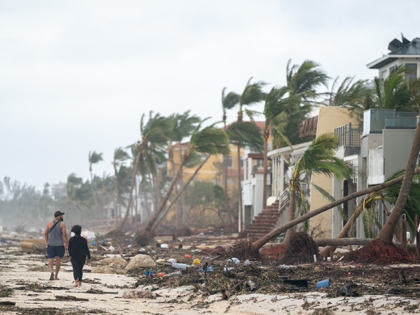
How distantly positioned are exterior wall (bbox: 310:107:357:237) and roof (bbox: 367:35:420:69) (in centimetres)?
1347

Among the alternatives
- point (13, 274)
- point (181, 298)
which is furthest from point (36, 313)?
point (13, 274)

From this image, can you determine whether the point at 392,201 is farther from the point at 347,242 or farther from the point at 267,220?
the point at 267,220

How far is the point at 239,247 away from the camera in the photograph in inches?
581

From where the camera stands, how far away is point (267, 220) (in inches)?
917

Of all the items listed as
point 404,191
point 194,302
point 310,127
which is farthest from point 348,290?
point 310,127

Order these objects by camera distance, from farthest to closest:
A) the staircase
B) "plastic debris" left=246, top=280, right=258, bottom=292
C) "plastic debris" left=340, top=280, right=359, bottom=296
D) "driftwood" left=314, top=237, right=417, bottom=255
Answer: the staircase, "driftwood" left=314, top=237, right=417, bottom=255, "plastic debris" left=246, top=280, right=258, bottom=292, "plastic debris" left=340, top=280, right=359, bottom=296

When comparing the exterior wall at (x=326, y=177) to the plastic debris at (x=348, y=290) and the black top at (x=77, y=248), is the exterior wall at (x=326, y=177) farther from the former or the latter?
the plastic debris at (x=348, y=290)

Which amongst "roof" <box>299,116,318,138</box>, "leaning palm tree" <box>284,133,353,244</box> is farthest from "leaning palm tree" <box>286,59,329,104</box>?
"leaning palm tree" <box>284,133,353,244</box>

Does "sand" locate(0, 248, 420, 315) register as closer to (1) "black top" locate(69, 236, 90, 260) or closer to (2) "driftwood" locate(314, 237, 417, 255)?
(1) "black top" locate(69, 236, 90, 260)

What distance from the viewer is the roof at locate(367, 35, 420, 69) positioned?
A: 32.4 meters

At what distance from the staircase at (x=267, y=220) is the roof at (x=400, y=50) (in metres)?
14.2

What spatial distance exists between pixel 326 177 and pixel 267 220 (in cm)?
404

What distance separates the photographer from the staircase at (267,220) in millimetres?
22625

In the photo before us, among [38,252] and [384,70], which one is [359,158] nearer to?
[38,252]
